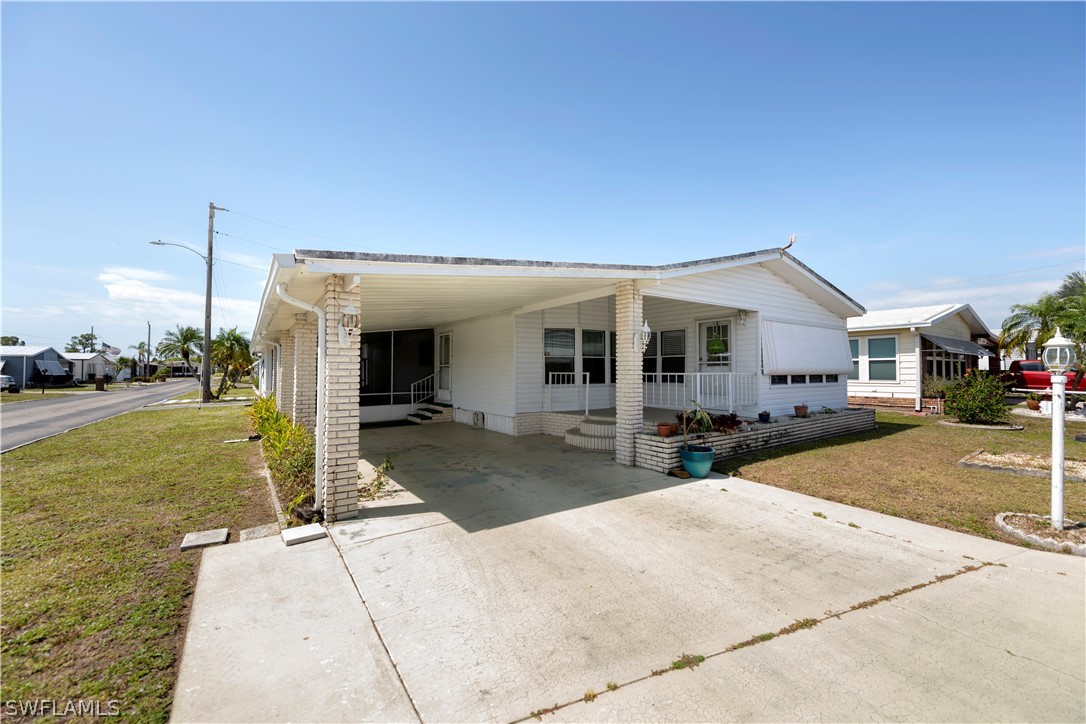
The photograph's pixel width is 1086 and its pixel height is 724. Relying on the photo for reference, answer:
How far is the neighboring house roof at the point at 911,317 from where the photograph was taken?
1587 cm

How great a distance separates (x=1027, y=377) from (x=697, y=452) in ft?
79.4

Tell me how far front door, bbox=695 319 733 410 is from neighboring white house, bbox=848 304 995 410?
821cm

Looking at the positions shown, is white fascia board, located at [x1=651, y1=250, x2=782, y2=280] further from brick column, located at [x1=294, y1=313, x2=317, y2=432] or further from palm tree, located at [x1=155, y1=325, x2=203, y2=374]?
palm tree, located at [x1=155, y1=325, x2=203, y2=374]

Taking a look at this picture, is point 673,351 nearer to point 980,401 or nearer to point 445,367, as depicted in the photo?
point 445,367

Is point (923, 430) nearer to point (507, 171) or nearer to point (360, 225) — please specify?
point (507, 171)

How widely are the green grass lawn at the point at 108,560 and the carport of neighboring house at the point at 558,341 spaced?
1637 millimetres

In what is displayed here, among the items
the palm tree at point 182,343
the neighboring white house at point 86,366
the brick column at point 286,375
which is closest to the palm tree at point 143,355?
the neighboring white house at point 86,366

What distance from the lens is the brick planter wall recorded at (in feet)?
24.8

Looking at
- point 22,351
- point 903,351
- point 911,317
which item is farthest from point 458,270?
point 22,351

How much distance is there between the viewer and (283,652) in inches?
109

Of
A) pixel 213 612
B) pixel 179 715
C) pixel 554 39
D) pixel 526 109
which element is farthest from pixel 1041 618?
pixel 526 109

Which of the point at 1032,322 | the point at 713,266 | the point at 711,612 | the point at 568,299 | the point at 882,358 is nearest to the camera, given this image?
the point at 711,612

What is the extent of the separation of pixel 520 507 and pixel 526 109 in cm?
1003

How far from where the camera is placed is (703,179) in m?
13.1
